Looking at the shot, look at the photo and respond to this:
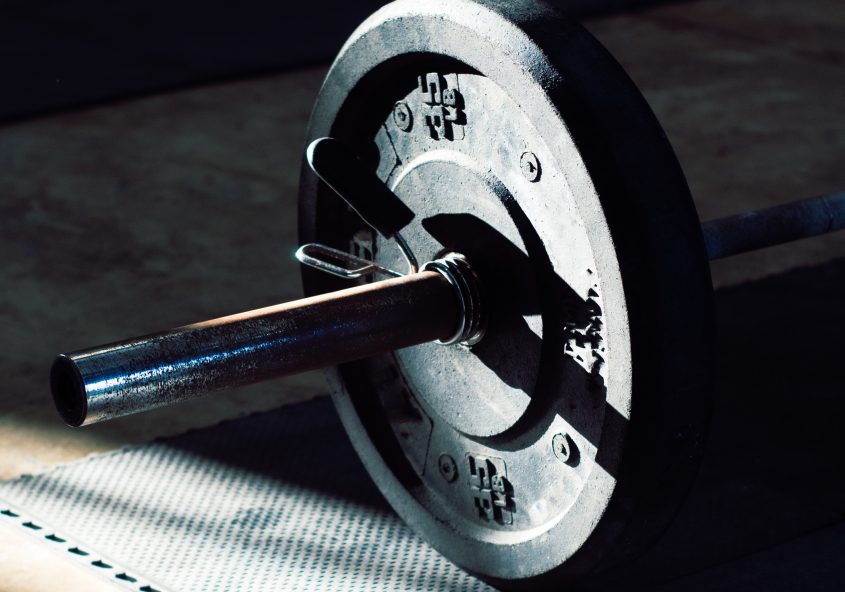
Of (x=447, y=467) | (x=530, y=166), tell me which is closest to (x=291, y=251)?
(x=447, y=467)

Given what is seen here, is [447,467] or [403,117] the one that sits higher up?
[403,117]

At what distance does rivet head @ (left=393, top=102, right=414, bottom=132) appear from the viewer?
192 centimetres

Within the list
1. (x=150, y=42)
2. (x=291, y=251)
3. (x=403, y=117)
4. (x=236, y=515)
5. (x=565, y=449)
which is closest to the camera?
(x=565, y=449)

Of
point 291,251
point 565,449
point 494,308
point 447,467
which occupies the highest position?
point 494,308

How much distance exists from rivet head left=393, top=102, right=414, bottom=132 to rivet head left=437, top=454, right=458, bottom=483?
0.49m

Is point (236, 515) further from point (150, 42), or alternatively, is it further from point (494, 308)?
point (150, 42)

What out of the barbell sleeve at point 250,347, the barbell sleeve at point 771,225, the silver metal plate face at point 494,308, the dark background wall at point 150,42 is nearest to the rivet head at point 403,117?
the silver metal plate face at point 494,308

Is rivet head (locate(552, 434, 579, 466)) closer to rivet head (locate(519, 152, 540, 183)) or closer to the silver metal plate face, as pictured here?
the silver metal plate face

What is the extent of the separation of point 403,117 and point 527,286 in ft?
1.12

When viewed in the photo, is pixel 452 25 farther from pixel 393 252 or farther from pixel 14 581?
pixel 14 581

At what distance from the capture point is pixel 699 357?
1605 millimetres

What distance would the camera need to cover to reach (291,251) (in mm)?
3379

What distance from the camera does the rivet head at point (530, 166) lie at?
1.70m

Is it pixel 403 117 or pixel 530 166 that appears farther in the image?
pixel 403 117
